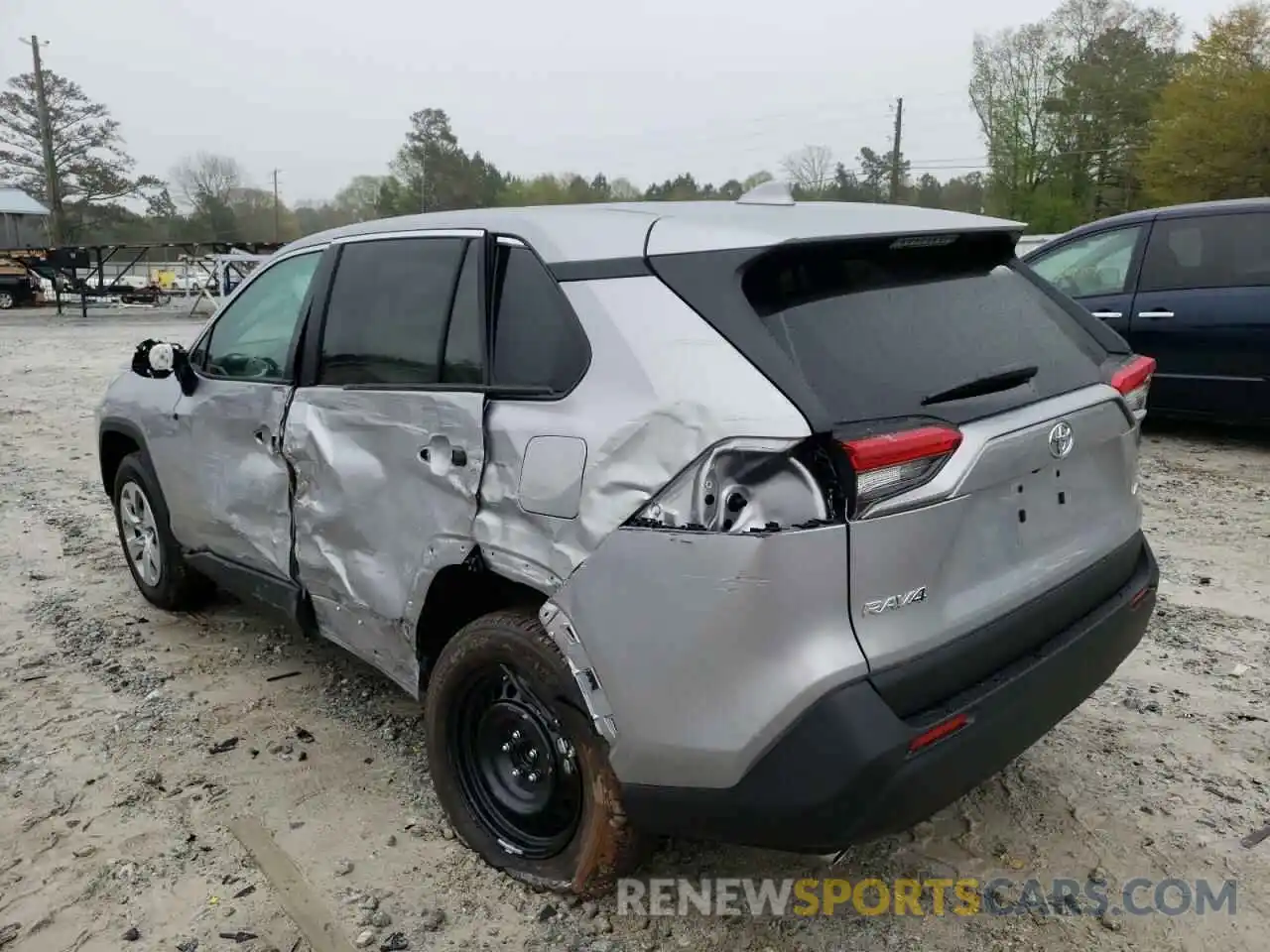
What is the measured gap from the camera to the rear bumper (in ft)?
6.27

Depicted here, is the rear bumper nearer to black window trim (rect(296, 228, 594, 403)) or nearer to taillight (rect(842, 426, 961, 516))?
taillight (rect(842, 426, 961, 516))

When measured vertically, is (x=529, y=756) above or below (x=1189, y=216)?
below

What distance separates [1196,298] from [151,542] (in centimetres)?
707

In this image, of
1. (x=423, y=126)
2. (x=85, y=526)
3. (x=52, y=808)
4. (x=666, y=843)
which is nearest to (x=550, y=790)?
(x=666, y=843)

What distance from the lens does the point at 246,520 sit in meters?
3.60

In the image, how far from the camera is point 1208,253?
7016 millimetres

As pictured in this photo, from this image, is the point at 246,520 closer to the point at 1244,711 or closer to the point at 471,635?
the point at 471,635

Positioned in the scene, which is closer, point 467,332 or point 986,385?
point 986,385

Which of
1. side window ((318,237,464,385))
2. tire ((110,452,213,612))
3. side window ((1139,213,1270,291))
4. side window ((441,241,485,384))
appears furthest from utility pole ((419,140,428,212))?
side window ((441,241,485,384))

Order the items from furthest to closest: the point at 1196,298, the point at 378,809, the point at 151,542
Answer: the point at 1196,298 → the point at 151,542 → the point at 378,809

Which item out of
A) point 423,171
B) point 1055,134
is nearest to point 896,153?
point 1055,134

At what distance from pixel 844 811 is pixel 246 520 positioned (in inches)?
102

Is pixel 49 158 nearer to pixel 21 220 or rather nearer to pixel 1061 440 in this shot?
pixel 21 220

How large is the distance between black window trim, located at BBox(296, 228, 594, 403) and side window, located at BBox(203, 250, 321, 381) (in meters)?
0.14
